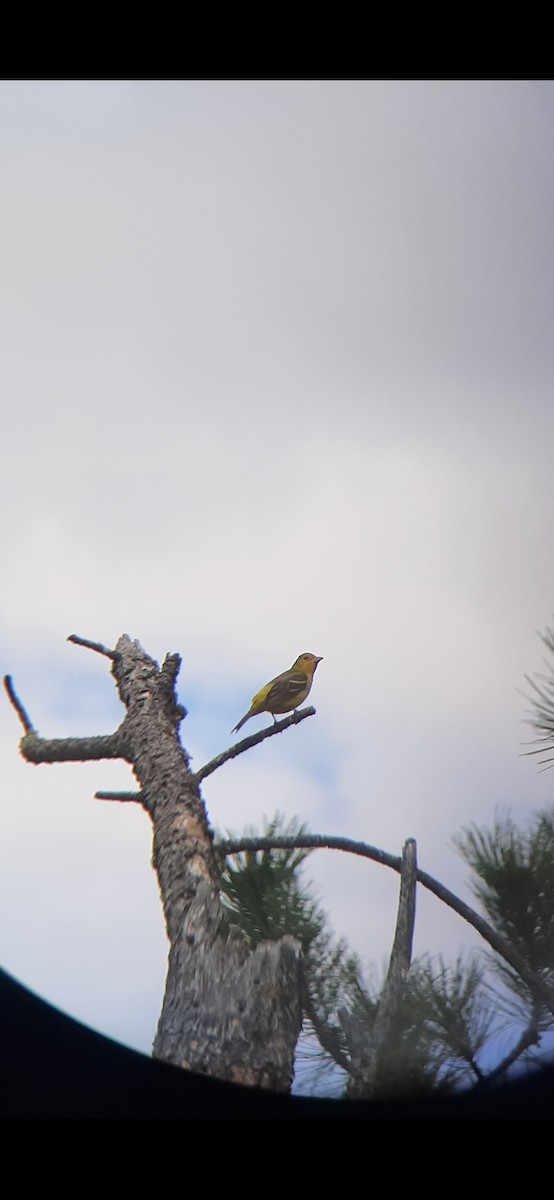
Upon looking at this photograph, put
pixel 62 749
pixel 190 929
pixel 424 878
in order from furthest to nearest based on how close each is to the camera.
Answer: pixel 62 749
pixel 424 878
pixel 190 929

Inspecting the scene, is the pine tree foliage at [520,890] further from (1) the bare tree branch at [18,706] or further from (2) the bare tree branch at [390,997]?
(1) the bare tree branch at [18,706]

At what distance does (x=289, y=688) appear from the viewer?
1.07 meters

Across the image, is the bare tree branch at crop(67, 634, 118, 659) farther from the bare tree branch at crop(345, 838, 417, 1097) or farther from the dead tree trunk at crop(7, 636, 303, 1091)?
the bare tree branch at crop(345, 838, 417, 1097)

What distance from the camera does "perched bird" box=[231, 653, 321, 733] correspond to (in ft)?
3.50

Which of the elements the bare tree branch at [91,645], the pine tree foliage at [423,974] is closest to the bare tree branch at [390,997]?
the pine tree foliage at [423,974]

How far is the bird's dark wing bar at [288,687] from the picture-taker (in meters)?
1.06

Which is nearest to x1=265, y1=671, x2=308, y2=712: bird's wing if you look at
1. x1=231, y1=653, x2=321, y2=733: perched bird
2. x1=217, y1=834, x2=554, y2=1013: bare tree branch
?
x1=231, y1=653, x2=321, y2=733: perched bird

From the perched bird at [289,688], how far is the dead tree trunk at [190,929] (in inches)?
1.1

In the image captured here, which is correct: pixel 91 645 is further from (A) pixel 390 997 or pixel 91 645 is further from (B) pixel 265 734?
(A) pixel 390 997

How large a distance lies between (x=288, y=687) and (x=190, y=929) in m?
0.28

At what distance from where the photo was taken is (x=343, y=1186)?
82 cm

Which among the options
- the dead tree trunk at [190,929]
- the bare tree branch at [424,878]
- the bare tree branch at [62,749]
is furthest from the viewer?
the bare tree branch at [62,749]

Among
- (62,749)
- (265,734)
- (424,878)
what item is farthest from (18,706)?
(424,878)
